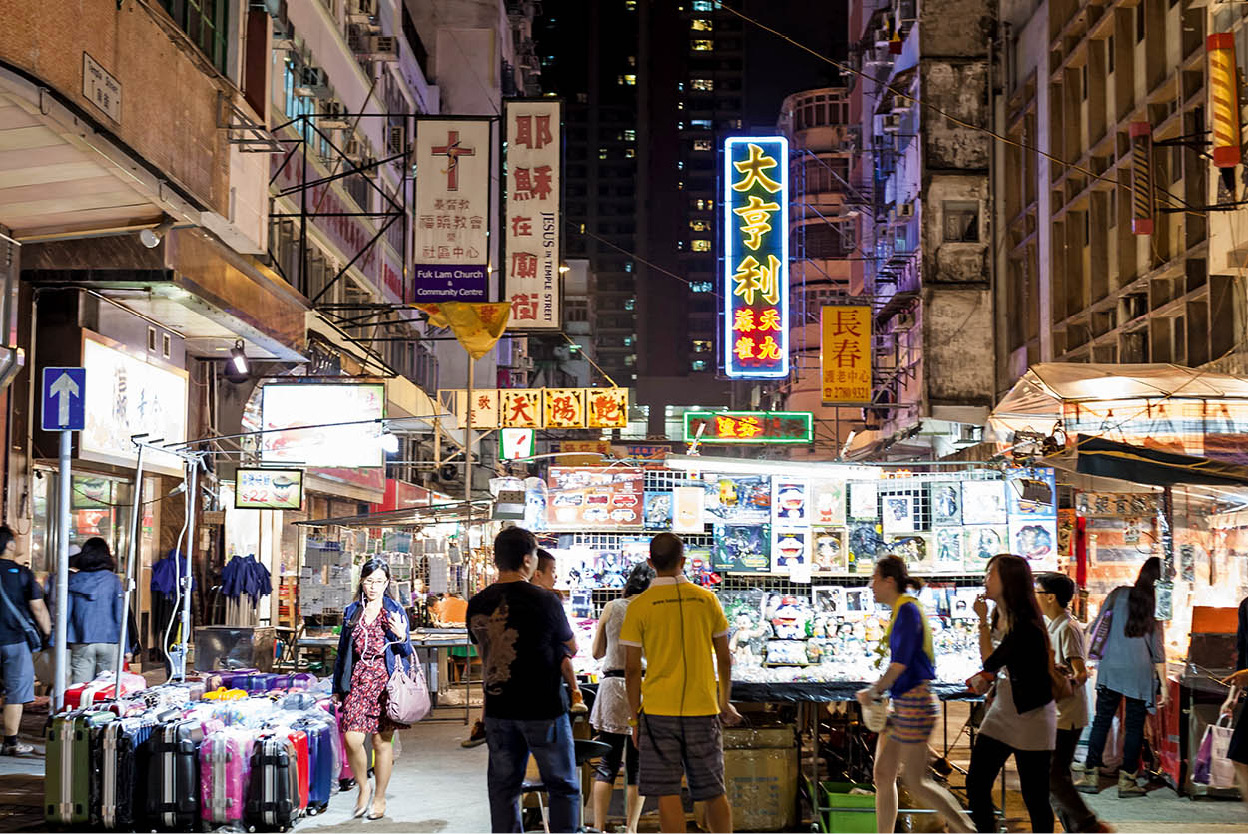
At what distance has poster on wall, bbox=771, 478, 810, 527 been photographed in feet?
38.7

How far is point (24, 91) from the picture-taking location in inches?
372

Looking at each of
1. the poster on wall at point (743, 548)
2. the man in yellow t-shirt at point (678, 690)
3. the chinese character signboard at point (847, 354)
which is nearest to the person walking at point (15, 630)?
the poster on wall at point (743, 548)

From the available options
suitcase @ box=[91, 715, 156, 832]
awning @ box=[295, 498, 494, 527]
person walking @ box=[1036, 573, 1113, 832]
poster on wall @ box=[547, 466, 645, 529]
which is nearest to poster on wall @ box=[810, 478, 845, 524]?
poster on wall @ box=[547, 466, 645, 529]

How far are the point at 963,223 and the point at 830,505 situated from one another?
16164 millimetres

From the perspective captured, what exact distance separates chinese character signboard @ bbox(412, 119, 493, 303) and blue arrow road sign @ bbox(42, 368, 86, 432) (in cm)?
630

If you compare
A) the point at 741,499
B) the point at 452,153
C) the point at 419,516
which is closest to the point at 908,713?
the point at 741,499

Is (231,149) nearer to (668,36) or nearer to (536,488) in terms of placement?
(536,488)

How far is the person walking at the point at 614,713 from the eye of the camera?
916cm

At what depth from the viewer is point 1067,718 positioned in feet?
29.5

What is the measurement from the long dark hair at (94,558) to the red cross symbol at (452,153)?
22.7 feet

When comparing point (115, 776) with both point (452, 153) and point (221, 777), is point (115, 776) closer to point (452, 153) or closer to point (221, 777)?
point (221, 777)

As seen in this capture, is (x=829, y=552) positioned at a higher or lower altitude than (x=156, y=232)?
lower

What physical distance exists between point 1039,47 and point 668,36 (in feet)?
410

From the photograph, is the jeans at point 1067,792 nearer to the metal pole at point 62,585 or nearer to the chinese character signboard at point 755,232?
the metal pole at point 62,585
